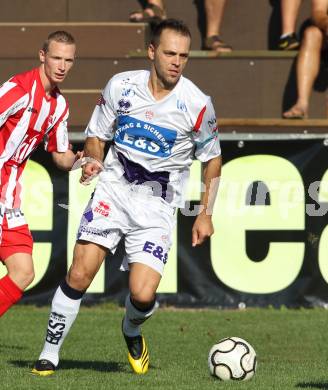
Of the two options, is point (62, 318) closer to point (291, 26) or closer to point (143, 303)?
point (143, 303)

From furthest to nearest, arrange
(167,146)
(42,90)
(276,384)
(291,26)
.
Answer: (291,26) → (42,90) → (167,146) → (276,384)

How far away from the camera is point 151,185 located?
7.66 meters

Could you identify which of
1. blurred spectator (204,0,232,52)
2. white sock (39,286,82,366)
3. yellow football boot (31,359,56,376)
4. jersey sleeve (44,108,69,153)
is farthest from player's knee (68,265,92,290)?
blurred spectator (204,0,232,52)

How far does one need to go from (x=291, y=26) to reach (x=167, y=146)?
237 inches

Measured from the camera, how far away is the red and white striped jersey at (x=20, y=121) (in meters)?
7.95

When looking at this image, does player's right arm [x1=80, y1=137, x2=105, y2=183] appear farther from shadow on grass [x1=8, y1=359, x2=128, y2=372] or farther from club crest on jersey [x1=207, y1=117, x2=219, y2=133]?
shadow on grass [x1=8, y1=359, x2=128, y2=372]

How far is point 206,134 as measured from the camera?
7.57 meters

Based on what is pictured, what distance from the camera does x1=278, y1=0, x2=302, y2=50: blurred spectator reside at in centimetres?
1309

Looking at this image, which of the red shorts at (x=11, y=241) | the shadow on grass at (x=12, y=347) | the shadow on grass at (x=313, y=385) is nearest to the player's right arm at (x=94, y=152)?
the red shorts at (x=11, y=241)

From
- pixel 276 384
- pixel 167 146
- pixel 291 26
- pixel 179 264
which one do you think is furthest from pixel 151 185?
pixel 291 26

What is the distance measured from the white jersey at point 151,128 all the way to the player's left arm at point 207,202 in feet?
0.23

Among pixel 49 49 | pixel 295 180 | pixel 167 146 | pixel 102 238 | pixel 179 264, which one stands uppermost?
pixel 49 49

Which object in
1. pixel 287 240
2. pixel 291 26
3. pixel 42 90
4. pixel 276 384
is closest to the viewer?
pixel 276 384

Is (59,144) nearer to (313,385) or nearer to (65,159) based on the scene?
(65,159)
